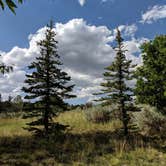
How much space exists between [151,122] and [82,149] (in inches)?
254

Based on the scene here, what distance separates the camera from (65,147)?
15.2 metres

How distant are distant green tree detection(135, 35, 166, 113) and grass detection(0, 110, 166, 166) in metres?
5.01

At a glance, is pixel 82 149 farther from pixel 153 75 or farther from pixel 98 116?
pixel 153 75

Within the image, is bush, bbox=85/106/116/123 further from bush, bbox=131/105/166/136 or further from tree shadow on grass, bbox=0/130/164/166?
tree shadow on grass, bbox=0/130/164/166

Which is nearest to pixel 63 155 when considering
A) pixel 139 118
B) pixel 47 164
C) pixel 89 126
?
pixel 47 164

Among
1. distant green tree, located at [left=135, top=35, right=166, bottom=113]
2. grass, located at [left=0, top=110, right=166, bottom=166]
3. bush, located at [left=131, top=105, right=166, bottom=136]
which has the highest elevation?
distant green tree, located at [left=135, top=35, right=166, bottom=113]

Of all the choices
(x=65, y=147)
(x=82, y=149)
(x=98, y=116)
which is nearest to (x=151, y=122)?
(x=98, y=116)

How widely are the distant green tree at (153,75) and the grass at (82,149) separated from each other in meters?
5.01

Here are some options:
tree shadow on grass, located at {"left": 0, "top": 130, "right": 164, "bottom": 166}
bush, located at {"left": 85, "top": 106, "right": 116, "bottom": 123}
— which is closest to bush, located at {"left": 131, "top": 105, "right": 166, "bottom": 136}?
tree shadow on grass, located at {"left": 0, "top": 130, "right": 164, "bottom": 166}

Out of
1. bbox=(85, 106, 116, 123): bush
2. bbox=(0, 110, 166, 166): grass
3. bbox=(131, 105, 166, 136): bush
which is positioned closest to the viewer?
bbox=(0, 110, 166, 166): grass

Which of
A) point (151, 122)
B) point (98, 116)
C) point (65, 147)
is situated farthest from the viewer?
point (98, 116)

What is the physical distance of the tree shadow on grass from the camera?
13297mm

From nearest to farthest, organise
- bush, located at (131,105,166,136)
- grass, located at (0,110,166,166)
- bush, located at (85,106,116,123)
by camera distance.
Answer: grass, located at (0,110,166,166) < bush, located at (131,105,166,136) < bush, located at (85,106,116,123)

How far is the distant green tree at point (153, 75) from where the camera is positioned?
22.4 meters
